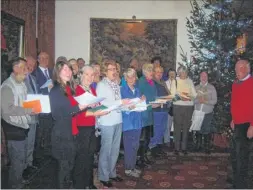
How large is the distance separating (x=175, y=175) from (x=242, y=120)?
1.59 meters

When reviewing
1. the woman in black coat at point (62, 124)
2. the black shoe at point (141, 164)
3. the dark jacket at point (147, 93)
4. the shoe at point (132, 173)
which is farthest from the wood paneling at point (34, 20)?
the shoe at point (132, 173)

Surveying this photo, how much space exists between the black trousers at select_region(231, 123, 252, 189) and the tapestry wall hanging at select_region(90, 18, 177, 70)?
521cm

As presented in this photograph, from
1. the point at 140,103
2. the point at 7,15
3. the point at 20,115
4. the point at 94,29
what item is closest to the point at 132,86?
the point at 140,103

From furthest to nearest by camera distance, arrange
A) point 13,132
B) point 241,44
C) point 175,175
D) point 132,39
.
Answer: point 132,39, point 241,44, point 175,175, point 13,132

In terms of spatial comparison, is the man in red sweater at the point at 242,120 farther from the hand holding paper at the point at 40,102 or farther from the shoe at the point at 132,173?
the hand holding paper at the point at 40,102

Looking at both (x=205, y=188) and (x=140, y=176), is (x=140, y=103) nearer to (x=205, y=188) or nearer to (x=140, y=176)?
(x=140, y=176)

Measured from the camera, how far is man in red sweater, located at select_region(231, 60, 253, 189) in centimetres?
377

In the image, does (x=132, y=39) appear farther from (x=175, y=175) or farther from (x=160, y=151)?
(x=175, y=175)

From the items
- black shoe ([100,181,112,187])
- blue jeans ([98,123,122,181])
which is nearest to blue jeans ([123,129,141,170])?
blue jeans ([98,123,122,181])

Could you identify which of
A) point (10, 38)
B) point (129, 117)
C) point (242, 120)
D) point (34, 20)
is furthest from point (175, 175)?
point (34, 20)

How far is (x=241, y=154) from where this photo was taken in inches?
156

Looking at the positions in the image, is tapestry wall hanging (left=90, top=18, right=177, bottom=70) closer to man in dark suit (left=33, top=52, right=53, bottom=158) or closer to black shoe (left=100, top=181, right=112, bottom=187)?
man in dark suit (left=33, top=52, right=53, bottom=158)

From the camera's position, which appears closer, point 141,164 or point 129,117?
point 129,117

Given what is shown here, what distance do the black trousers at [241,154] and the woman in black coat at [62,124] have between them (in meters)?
2.21
